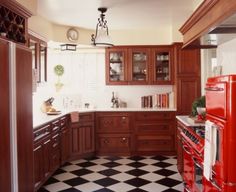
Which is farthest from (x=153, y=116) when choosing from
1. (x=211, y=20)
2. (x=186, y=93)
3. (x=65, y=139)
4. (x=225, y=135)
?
(x=225, y=135)

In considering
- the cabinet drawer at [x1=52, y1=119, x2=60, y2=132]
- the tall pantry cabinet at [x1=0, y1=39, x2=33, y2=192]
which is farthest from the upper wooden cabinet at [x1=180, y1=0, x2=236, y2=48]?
the cabinet drawer at [x1=52, y1=119, x2=60, y2=132]

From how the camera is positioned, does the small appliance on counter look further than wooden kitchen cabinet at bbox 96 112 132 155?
No

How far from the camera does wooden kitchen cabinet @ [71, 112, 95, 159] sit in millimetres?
5344

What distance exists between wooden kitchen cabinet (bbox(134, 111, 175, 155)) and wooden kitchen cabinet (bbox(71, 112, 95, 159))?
2.79 feet

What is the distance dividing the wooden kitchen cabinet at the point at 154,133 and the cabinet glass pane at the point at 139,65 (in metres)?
0.81

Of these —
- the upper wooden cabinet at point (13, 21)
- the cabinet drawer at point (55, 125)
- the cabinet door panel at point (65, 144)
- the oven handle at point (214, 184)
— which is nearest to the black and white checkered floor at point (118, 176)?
the cabinet door panel at point (65, 144)

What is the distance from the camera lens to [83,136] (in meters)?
5.46

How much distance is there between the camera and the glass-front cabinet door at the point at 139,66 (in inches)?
230

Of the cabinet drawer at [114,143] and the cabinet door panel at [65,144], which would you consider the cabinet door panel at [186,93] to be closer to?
the cabinet drawer at [114,143]

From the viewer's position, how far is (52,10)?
436 centimetres

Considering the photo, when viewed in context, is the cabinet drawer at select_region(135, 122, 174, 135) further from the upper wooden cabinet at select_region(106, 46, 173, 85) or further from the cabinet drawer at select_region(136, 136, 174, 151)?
the upper wooden cabinet at select_region(106, 46, 173, 85)

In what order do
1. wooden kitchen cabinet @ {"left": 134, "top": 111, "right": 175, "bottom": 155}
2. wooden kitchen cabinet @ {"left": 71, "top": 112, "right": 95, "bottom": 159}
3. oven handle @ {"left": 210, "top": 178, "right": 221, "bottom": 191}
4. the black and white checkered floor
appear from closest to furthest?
oven handle @ {"left": 210, "top": 178, "right": 221, "bottom": 191} < the black and white checkered floor < wooden kitchen cabinet @ {"left": 71, "top": 112, "right": 95, "bottom": 159} < wooden kitchen cabinet @ {"left": 134, "top": 111, "right": 175, "bottom": 155}

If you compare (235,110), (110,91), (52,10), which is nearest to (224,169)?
(235,110)

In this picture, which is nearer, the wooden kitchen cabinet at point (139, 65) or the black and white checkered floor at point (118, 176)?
the black and white checkered floor at point (118, 176)
